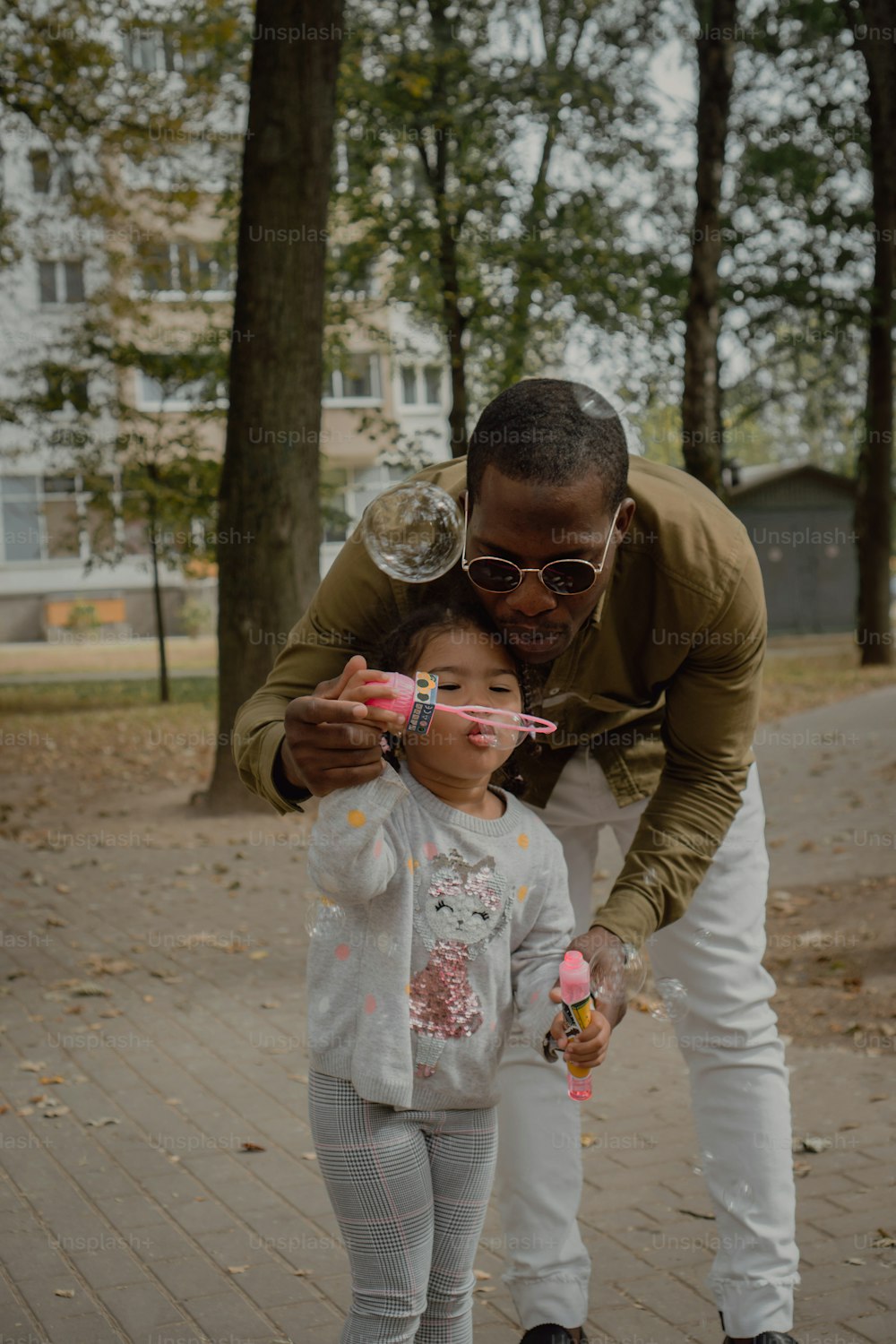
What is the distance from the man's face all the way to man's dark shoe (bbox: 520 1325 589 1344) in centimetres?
148

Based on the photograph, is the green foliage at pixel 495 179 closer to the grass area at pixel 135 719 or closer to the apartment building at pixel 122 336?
the apartment building at pixel 122 336

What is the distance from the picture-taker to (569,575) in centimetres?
265

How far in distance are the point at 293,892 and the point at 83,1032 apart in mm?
2830

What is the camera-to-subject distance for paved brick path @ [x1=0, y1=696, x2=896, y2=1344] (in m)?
3.58

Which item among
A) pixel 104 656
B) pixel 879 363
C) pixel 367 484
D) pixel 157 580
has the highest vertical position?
pixel 879 363

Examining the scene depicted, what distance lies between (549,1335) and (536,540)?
5.67 feet

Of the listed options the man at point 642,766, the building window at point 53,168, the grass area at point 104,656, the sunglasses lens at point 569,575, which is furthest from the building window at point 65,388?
the sunglasses lens at point 569,575

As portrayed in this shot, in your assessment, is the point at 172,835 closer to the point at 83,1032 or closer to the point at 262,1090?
the point at 83,1032

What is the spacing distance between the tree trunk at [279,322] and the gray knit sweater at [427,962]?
7.38m

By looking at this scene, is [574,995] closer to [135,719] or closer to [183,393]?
[135,719]

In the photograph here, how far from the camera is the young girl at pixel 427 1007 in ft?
8.38

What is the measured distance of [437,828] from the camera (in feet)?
8.75

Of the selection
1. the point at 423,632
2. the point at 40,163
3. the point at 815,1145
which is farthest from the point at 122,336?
the point at 423,632

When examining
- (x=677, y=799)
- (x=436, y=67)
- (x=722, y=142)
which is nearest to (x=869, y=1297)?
(x=677, y=799)
